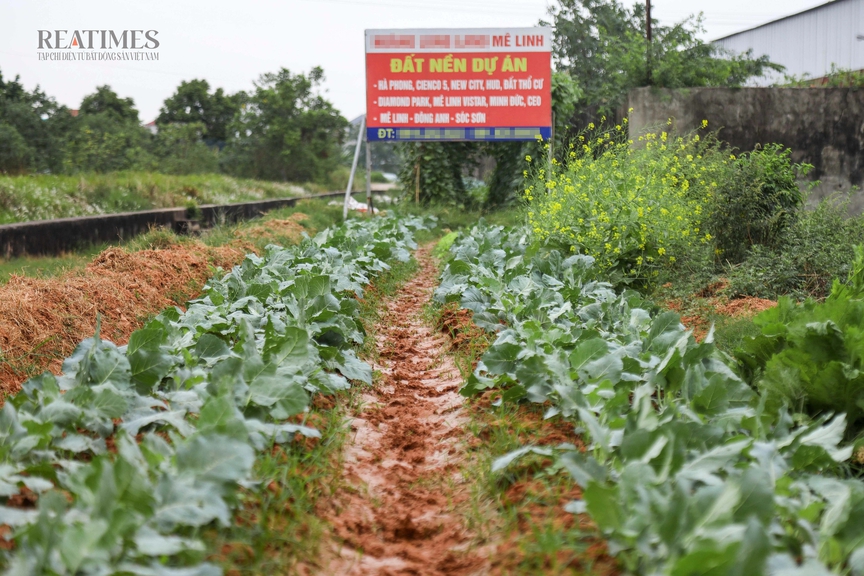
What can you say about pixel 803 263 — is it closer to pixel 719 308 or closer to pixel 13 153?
pixel 719 308

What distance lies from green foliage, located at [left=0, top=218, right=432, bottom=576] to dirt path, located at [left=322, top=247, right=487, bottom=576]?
0.29m

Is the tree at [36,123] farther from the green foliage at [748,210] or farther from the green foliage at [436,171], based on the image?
the green foliage at [748,210]

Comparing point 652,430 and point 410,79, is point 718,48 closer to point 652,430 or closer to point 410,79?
point 410,79

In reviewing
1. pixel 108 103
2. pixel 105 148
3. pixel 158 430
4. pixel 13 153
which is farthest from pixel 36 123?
pixel 158 430

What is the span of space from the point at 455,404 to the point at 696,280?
334 cm

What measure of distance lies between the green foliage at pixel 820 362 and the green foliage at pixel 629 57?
14.3 metres

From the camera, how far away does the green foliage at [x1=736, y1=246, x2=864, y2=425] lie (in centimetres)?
321

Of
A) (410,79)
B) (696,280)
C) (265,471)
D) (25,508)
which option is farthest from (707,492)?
(410,79)

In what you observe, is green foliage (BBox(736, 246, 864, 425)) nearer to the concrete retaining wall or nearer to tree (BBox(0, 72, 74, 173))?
the concrete retaining wall

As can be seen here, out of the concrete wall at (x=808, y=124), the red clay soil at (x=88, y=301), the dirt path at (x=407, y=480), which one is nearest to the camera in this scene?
the dirt path at (x=407, y=480)

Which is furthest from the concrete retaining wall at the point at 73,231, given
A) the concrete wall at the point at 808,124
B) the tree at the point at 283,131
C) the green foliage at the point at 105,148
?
the tree at the point at 283,131

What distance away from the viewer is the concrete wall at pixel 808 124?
42.8ft

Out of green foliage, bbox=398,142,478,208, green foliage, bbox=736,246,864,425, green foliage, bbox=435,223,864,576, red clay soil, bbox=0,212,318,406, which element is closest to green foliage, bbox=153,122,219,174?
green foliage, bbox=398,142,478,208

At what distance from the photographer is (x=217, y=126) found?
47.8 m
